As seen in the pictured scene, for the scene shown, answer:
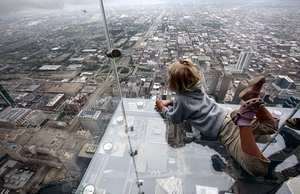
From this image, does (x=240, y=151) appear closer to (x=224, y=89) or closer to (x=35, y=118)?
(x=224, y=89)

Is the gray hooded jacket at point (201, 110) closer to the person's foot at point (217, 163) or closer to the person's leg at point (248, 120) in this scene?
the person's leg at point (248, 120)

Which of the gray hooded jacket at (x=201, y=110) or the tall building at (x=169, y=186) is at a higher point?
the gray hooded jacket at (x=201, y=110)

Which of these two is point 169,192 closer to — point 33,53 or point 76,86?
point 33,53

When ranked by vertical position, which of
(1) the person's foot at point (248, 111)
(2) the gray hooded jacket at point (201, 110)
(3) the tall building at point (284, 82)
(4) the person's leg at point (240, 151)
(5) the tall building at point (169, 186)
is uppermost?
(1) the person's foot at point (248, 111)

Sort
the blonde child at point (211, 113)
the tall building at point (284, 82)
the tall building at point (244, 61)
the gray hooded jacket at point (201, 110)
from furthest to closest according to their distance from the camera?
1. the tall building at point (244, 61)
2. the tall building at point (284, 82)
3. the gray hooded jacket at point (201, 110)
4. the blonde child at point (211, 113)

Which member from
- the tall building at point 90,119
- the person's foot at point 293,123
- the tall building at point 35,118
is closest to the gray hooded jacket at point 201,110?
the person's foot at point 293,123

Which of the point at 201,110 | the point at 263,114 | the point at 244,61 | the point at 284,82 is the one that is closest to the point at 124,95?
the point at 201,110

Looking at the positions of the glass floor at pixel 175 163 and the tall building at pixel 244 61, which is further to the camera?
the tall building at pixel 244 61

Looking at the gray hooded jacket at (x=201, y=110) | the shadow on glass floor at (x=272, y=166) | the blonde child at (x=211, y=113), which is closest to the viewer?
the blonde child at (x=211, y=113)
